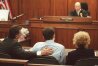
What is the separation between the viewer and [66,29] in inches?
282

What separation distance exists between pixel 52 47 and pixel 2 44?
2.45 ft

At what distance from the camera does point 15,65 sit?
338 centimetres

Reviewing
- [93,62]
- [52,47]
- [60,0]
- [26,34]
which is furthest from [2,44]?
[60,0]

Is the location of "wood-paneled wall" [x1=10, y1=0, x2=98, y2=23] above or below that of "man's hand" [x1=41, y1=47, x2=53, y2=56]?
above

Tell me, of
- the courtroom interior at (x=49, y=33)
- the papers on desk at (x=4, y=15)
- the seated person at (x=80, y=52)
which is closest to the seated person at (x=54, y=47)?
the courtroom interior at (x=49, y=33)

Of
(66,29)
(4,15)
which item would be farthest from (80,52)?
(4,15)

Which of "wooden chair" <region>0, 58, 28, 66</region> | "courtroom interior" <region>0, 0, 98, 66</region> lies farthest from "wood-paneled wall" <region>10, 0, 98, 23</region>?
"wooden chair" <region>0, 58, 28, 66</region>

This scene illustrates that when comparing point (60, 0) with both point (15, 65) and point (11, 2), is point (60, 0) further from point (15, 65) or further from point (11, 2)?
point (15, 65)

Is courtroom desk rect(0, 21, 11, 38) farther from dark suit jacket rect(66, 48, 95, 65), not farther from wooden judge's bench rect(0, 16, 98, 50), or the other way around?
dark suit jacket rect(66, 48, 95, 65)

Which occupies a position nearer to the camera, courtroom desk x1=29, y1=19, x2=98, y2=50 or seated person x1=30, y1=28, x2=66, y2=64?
seated person x1=30, y1=28, x2=66, y2=64

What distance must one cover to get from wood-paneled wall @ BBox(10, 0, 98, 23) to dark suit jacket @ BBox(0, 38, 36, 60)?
18.9ft

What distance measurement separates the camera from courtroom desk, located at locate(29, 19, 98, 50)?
7.03 meters

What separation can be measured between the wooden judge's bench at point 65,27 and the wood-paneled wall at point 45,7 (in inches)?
96.6

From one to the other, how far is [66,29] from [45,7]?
2.88m
